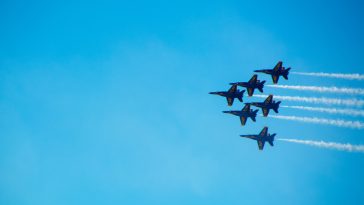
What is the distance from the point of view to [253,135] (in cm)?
9475

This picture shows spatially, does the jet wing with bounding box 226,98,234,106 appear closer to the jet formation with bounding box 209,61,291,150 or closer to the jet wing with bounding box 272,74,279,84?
the jet formation with bounding box 209,61,291,150

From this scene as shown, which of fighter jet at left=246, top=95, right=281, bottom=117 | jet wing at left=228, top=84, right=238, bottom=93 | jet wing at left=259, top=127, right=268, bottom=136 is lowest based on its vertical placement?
jet wing at left=259, top=127, right=268, bottom=136

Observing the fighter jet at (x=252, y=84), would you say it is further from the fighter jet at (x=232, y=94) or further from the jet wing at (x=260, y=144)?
the jet wing at (x=260, y=144)

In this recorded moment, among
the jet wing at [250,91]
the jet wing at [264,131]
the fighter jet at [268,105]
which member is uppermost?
the jet wing at [250,91]

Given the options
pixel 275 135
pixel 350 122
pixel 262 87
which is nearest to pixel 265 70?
pixel 262 87

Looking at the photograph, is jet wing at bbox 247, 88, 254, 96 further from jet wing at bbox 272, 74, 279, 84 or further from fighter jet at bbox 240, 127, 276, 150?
fighter jet at bbox 240, 127, 276, 150

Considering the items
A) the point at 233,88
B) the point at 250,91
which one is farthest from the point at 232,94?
the point at 250,91

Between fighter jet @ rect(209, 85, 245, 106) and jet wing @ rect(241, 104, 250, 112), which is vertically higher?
fighter jet @ rect(209, 85, 245, 106)

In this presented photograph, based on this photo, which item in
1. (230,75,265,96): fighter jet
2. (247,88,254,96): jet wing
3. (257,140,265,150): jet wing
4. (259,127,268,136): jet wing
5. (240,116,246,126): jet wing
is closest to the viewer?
(230,75,265,96): fighter jet

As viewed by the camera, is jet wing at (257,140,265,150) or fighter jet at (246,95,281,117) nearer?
fighter jet at (246,95,281,117)

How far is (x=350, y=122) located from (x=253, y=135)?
2474 centimetres

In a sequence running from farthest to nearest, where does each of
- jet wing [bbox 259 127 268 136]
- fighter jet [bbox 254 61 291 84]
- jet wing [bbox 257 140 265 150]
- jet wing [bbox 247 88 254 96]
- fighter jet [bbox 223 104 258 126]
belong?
jet wing [bbox 257 140 265 150] → jet wing [bbox 259 127 268 136] → fighter jet [bbox 223 104 258 126] → jet wing [bbox 247 88 254 96] → fighter jet [bbox 254 61 291 84]

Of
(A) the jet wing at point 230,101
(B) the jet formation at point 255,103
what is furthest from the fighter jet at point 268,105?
(A) the jet wing at point 230,101

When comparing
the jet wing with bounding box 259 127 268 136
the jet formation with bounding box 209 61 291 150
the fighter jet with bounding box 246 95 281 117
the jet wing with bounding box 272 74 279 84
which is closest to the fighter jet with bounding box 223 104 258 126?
the jet formation with bounding box 209 61 291 150
